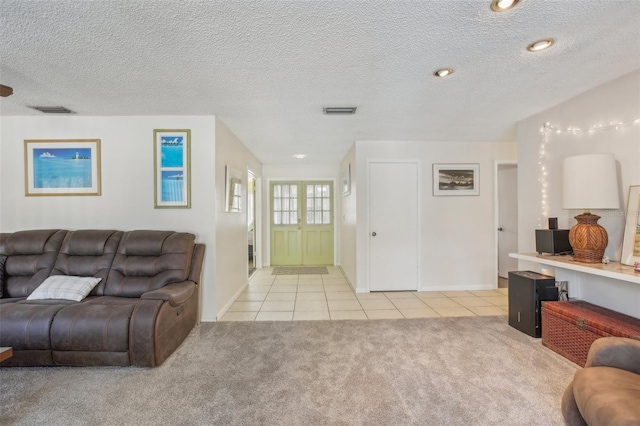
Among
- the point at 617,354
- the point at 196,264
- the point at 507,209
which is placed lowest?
the point at 617,354

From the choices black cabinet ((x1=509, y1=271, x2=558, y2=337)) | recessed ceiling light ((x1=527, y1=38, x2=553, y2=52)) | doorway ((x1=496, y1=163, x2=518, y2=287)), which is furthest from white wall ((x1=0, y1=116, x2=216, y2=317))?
doorway ((x1=496, y1=163, x2=518, y2=287))

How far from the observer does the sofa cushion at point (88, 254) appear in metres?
2.53

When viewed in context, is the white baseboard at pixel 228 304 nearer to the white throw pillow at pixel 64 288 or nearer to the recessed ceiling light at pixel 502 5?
the white throw pillow at pixel 64 288

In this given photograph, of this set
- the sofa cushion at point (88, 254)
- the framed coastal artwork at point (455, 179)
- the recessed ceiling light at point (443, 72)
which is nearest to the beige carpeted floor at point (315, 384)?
the sofa cushion at point (88, 254)

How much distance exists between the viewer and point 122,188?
2980mm

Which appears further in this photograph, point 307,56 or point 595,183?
point 595,183

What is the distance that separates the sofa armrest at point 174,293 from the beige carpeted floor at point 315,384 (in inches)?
18.5

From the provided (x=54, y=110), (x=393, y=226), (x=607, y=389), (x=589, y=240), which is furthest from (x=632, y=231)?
(x=54, y=110)

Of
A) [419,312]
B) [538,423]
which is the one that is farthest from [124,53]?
[419,312]

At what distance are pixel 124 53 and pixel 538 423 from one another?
3489 mm

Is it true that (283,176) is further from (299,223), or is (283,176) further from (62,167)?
(62,167)

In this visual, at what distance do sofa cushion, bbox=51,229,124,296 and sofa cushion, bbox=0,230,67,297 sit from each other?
0.31 feet

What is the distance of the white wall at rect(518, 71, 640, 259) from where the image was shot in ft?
6.88

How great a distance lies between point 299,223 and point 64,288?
4146 millimetres
